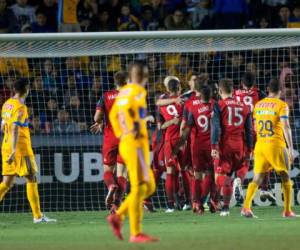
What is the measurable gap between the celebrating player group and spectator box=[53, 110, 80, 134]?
3.42 feet

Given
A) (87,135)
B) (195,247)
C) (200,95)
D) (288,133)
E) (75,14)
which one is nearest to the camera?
(195,247)

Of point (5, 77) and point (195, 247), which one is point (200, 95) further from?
point (195, 247)

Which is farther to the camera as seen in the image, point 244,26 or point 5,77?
point 244,26

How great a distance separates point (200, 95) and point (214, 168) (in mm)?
1139

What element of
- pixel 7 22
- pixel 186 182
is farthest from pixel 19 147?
pixel 7 22

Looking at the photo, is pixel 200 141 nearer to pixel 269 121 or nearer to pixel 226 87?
pixel 226 87

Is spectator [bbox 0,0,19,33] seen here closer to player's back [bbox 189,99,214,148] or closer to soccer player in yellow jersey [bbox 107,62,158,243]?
player's back [bbox 189,99,214,148]

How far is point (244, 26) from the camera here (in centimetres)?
2164

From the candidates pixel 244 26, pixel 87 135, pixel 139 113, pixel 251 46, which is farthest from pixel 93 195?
pixel 139 113

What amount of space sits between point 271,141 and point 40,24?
25.0ft

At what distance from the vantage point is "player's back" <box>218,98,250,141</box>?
51.2 ft

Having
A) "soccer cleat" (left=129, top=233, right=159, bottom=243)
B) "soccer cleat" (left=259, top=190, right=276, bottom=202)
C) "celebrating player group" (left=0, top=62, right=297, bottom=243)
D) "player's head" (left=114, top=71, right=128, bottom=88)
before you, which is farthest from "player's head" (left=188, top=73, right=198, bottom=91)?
"soccer cleat" (left=129, top=233, right=159, bottom=243)

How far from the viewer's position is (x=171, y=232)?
42.1ft

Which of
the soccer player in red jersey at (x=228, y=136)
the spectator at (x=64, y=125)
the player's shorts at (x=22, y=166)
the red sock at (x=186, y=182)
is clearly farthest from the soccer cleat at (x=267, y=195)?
the player's shorts at (x=22, y=166)
